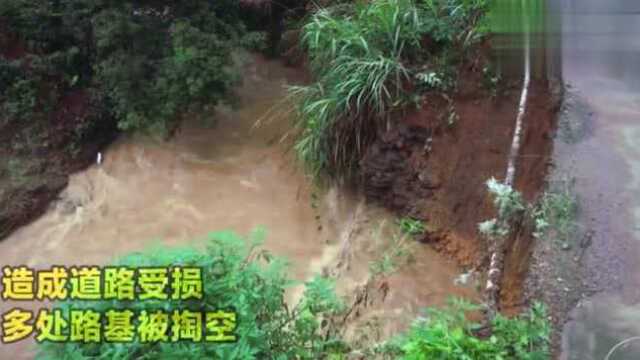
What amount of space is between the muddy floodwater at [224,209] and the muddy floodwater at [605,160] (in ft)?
2.84

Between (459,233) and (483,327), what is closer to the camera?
(483,327)

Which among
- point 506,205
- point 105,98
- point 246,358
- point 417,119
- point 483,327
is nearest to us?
point 246,358

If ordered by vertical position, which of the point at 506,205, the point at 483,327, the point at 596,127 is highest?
the point at 596,127

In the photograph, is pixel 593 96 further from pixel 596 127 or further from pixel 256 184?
pixel 256 184

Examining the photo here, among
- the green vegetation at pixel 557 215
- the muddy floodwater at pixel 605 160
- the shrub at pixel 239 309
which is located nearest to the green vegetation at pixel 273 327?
the shrub at pixel 239 309

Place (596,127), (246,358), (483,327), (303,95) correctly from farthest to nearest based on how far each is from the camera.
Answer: (303,95), (596,127), (483,327), (246,358)

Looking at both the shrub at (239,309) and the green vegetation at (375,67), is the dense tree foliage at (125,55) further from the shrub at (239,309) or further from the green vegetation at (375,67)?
the shrub at (239,309)

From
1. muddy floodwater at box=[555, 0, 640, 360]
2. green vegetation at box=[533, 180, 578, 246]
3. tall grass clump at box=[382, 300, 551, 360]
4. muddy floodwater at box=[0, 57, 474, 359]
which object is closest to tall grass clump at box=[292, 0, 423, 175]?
muddy floodwater at box=[0, 57, 474, 359]

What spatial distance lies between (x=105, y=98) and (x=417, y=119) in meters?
2.54

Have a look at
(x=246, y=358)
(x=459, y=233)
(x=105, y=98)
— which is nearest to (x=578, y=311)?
(x=459, y=233)

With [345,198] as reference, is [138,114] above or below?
above

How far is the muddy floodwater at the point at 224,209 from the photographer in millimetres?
4504

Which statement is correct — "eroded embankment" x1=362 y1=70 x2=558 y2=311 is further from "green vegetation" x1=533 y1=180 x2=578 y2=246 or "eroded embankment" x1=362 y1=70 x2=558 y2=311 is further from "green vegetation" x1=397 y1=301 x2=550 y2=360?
"green vegetation" x1=397 y1=301 x2=550 y2=360

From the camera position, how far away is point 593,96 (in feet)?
14.4
